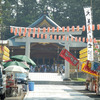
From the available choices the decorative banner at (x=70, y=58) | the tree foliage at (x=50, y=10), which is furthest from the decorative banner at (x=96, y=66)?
the tree foliage at (x=50, y=10)

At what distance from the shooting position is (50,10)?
80750 mm

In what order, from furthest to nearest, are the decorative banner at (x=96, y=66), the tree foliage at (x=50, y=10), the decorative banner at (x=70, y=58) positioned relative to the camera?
1. the tree foliage at (x=50, y=10)
2. the decorative banner at (x=70, y=58)
3. the decorative banner at (x=96, y=66)

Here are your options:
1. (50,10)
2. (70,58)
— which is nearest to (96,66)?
(70,58)

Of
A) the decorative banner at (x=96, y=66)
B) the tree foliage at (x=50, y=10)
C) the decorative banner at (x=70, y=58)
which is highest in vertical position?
the tree foliage at (x=50, y=10)

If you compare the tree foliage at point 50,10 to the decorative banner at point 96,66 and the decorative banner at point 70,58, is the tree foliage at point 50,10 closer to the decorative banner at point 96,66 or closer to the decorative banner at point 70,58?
the decorative banner at point 70,58

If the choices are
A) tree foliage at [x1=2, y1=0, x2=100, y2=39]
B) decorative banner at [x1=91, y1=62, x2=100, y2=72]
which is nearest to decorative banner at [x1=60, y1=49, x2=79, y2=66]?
decorative banner at [x1=91, y1=62, x2=100, y2=72]

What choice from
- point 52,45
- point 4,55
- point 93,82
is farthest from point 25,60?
point 52,45

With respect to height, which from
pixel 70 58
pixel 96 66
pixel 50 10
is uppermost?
pixel 50 10

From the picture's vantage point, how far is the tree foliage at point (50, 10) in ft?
238

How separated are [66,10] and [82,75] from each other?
37.6 meters

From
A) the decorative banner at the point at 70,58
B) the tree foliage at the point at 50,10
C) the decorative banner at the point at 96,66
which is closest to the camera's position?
the decorative banner at the point at 96,66

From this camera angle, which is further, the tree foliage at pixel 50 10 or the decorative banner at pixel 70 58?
the tree foliage at pixel 50 10

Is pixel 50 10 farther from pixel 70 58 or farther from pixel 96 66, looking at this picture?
pixel 96 66

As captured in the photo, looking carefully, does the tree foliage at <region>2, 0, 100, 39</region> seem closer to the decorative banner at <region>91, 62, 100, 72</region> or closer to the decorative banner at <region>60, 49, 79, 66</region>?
the decorative banner at <region>60, 49, 79, 66</region>
